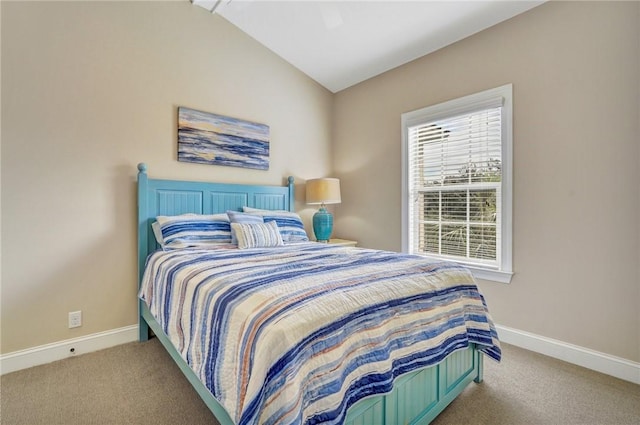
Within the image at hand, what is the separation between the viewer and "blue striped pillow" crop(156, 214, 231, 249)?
236 cm

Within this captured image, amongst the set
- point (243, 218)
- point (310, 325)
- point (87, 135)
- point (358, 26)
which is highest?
point (358, 26)

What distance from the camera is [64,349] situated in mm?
2227

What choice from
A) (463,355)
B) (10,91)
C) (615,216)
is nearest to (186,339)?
(463,355)

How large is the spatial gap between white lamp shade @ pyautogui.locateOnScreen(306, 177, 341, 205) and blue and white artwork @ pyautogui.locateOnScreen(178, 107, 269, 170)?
0.57 metres

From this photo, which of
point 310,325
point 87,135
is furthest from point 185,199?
point 310,325

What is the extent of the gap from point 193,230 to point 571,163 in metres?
2.85

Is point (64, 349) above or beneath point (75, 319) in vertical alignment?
beneath

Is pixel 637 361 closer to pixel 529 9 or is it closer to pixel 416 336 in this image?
pixel 416 336

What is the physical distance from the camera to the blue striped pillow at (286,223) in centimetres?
293

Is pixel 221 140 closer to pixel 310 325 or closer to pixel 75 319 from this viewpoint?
pixel 75 319

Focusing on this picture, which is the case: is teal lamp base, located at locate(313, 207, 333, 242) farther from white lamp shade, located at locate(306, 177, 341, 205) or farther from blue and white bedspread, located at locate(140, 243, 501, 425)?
blue and white bedspread, located at locate(140, 243, 501, 425)

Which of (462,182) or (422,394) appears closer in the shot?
(422,394)

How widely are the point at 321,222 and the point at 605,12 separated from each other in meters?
2.78

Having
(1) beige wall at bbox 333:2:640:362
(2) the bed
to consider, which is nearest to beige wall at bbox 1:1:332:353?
(2) the bed
